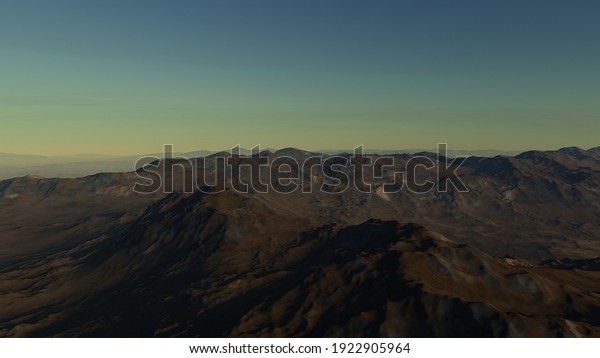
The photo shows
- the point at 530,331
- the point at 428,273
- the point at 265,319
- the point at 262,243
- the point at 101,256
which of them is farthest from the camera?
the point at 101,256

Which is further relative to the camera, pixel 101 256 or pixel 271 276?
pixel 101 256

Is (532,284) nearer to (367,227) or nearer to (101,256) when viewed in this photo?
(367,227)

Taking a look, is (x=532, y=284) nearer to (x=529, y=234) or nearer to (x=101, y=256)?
(x=101, y=256)

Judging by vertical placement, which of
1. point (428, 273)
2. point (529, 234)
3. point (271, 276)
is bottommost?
point (529, 234)

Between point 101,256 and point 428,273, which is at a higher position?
point 428,273

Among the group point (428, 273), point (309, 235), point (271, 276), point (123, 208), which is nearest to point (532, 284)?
point (428, 273)

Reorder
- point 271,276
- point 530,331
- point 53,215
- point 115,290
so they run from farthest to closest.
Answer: point 53,215 < point 115,290 < point 271,276 < point 530,331
